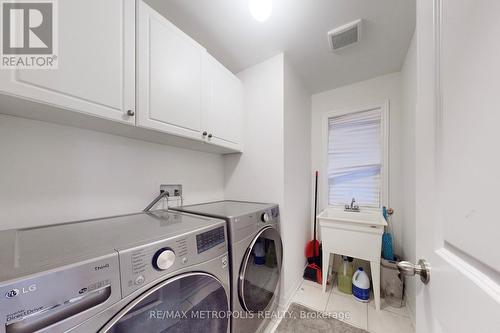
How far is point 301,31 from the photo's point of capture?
56.6 inches

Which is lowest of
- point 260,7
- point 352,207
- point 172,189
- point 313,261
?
point 313,261

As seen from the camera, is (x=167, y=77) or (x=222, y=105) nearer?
(x=167, y=77)

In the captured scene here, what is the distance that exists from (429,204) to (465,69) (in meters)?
0.35

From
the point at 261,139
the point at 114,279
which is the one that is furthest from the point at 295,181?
the point at 114,279

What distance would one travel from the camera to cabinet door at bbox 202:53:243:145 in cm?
141

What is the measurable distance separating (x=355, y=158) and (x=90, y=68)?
2542mm

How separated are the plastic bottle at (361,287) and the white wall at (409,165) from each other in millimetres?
307

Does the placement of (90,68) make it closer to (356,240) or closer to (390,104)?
(356,240)

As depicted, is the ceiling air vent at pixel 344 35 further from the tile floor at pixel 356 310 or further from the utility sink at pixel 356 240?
the tile floor at pixel 356 310

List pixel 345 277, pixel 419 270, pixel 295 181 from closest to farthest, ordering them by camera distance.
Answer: pixel 419 270
pixel 345 277
pixel 295 181

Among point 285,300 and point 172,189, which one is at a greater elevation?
point 172,189

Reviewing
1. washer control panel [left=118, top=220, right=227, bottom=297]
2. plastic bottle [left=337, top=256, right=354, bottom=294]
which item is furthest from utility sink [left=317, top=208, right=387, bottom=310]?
washer control panel [left=118, top=220, right=227, bottom=297]

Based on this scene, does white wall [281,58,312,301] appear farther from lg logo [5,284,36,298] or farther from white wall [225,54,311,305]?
lg logo [5,284,36,298]

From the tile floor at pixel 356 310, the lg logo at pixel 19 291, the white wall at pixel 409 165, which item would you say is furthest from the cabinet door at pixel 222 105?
the tile floor at pixel 356 310
